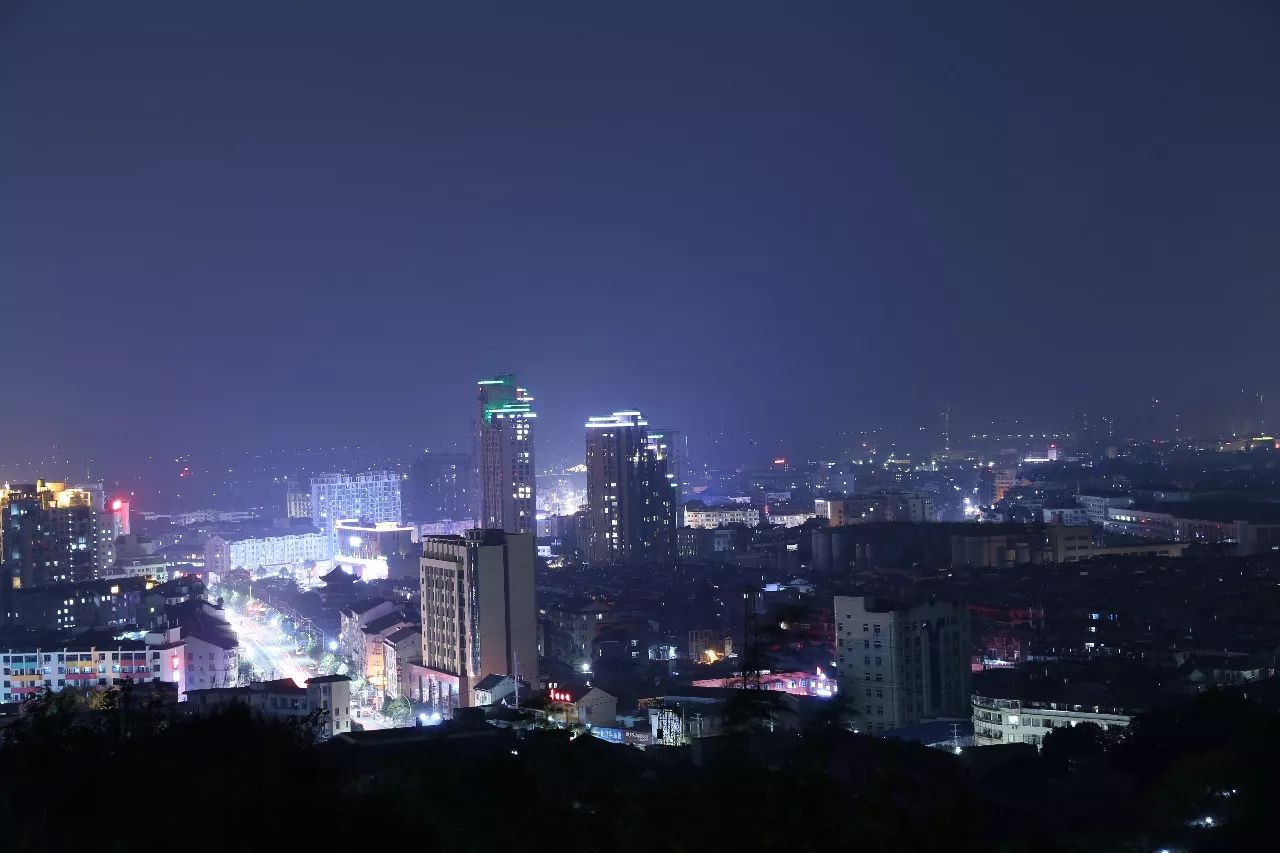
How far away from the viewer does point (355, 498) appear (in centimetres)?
3916

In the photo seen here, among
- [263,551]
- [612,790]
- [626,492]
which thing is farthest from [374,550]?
[612,790]

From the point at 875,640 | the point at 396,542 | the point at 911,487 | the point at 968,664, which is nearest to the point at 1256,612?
the point at 968,664

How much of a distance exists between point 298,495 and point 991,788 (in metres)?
39.7

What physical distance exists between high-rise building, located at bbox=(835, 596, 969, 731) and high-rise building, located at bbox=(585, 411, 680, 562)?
16.4 metres

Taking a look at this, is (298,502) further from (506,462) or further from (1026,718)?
(1026,718)

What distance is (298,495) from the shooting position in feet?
147

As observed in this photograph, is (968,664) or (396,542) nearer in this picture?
(968,664)

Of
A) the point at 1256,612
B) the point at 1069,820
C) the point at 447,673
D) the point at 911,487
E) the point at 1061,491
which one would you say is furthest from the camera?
the point at 911,487

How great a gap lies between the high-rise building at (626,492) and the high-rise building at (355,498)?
1220 cm

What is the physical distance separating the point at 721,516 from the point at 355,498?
11432 millimetres

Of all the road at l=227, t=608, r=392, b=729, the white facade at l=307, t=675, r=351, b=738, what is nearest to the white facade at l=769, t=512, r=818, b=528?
the road at l=227, t=608, r=392, b=729

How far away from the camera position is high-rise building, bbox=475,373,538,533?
26594mm

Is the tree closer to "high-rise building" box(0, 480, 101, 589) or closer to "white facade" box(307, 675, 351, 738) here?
"white facade" box(307, 675, 351, 738)

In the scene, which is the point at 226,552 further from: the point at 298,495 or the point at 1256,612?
the point at 1256,612
